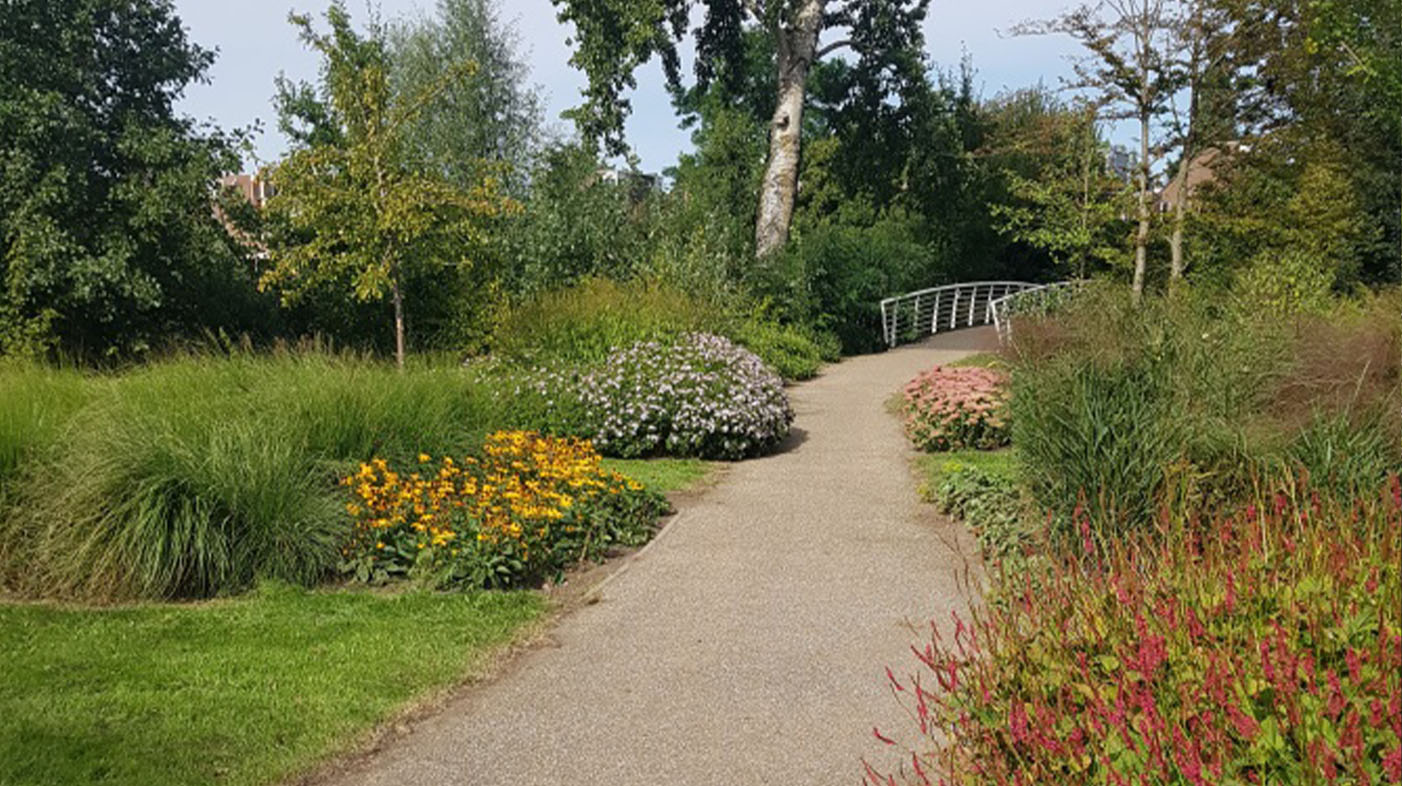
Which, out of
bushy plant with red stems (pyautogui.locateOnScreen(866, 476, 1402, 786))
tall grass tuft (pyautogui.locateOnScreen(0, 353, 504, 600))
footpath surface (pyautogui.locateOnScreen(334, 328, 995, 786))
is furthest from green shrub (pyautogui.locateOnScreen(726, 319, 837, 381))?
bushy plant with red stems (pyautogui.locateOnScreen(866, 476, 1402, 786))

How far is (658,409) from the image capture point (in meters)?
11.1

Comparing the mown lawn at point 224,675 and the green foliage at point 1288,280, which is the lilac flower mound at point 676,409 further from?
the green foliage at point 1288,280

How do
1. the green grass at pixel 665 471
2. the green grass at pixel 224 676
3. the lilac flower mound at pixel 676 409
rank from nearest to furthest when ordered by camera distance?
the green grass at pixel 224 676
the green grass at pixel 665 471
the lilac flower mound at pixel 676 409

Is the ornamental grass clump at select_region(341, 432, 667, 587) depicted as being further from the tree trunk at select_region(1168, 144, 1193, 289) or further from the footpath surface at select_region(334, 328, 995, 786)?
the tree trunk at select_region(1168, 144, 1193, 289)

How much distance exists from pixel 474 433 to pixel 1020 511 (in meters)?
4.19

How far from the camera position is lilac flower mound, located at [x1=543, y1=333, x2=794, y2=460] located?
11.1 m

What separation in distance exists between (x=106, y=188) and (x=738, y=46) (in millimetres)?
13130

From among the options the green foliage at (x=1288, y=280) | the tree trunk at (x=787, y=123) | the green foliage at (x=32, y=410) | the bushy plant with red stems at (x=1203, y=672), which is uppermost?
the tree trunk at (x=787, y=123)

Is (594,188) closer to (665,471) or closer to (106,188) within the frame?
(106,188)

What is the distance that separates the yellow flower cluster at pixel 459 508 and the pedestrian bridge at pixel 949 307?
1429cm

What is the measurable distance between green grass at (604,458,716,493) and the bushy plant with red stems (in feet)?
19.8

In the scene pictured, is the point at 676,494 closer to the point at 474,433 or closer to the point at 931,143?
the point at 474,433

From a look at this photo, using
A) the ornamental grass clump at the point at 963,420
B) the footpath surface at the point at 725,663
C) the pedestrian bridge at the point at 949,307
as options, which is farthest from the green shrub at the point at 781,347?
the footpath surface at the point at 725,663

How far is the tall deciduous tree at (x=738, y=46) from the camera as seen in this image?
68.2 feet
